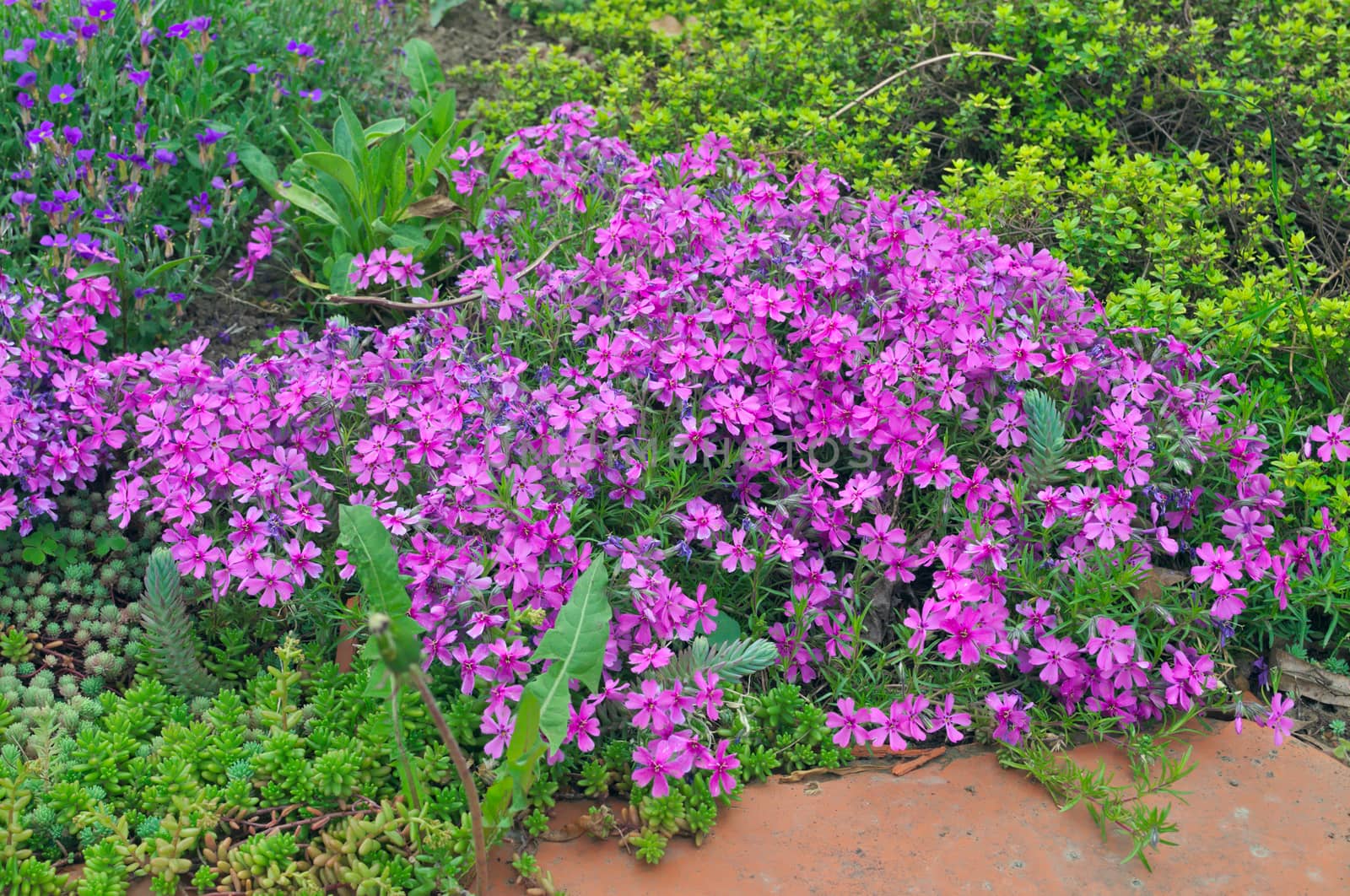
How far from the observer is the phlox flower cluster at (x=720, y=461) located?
108 inches

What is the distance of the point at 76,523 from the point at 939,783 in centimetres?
250

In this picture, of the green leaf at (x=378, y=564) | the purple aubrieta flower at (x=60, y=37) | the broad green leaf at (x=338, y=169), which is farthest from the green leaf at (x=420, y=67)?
the green leaf at (x=378, y=564)

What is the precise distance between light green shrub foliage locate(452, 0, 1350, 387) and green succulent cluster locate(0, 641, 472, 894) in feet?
7.84

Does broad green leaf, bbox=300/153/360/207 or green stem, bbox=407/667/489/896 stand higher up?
broad green leaf, bbox=300/153/360/207

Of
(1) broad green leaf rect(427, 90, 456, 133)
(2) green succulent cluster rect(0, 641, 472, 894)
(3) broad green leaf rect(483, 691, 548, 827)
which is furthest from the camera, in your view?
(1) broad green leaf rect(427, 90, 456, 133)

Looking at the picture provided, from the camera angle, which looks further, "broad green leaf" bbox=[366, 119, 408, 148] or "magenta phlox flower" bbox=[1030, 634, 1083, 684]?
"broad green leaf" bbox=[366, 119, 408, 148]

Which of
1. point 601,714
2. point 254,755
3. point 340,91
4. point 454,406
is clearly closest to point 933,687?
point 601,714

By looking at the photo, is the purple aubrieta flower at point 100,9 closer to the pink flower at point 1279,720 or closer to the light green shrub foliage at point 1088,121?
the light green shrub foliage at point 1088,121

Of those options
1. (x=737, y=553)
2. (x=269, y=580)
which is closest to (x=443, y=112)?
(x=269, y=580)

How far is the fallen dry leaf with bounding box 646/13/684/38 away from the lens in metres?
5.87

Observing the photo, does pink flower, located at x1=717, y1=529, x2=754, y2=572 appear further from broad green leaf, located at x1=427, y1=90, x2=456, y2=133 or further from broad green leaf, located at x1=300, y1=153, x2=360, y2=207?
broad green leaf, located at x1=427, y1=90, x2=456, y2=133

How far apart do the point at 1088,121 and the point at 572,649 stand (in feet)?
10.1

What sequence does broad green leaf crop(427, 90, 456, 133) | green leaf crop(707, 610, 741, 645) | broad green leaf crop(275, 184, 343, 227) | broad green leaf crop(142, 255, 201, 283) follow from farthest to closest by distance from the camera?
1. broad green leaf crop(427, 90, 456, 133)
2. broad green leaf crop(275, 184, 343, 227)
3. broad green leaf crop(142, 255, 201, 283)
4. green leaf crop(707, 610, 741, 645)

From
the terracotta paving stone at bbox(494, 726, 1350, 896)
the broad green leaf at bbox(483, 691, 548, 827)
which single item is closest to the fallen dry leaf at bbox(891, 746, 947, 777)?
the terracotta paving stone at bbox(494, 726, 1350, 896)
